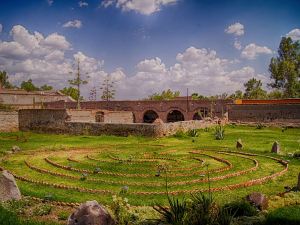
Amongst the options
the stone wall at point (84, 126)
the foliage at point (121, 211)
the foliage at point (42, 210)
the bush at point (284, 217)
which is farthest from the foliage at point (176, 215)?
the stone wall at point (84, 126)

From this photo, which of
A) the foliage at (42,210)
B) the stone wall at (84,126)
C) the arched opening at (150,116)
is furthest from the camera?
the arched opening at (150,116)

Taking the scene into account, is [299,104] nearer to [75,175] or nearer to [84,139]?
[84,139]

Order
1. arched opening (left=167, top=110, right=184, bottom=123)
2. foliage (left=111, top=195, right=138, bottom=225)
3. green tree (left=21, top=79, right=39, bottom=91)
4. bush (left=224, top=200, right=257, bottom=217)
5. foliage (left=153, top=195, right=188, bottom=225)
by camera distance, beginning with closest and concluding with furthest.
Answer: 1. foliage (left=153, top=195, right=188, bottom=225)
2. foliage (left=111, top=195, right=138, bottom=225)
3. bush (left=224, top=200, right=257, bottom=217)
4. arched opening (left=167, top=110, right=184, bottom=123)
5. green tree (left=21, top=79, right=39, bottom=91)

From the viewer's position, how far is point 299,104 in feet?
122

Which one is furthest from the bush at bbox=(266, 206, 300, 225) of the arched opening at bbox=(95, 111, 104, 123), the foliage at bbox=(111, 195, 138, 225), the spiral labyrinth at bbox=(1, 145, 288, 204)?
the arched opening at bbox=(95, 111, 104, 123)

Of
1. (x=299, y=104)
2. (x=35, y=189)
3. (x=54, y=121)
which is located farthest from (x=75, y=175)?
(x=299, y=104)

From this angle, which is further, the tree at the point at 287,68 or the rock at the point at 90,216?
the tree at the point at 287,68

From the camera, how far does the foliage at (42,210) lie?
27.2ft

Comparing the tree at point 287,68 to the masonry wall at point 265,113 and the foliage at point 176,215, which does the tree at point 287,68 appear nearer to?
the masonry wall at point 265,113

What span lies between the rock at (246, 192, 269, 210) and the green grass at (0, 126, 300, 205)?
997mm

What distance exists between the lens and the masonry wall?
37.5m

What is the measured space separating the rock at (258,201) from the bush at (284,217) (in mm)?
389

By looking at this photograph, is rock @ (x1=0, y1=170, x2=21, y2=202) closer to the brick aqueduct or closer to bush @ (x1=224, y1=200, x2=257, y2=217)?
bush @ (x1=224, y1=200, x2=257, y2=217)

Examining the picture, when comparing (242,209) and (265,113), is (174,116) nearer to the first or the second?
(265,113)
